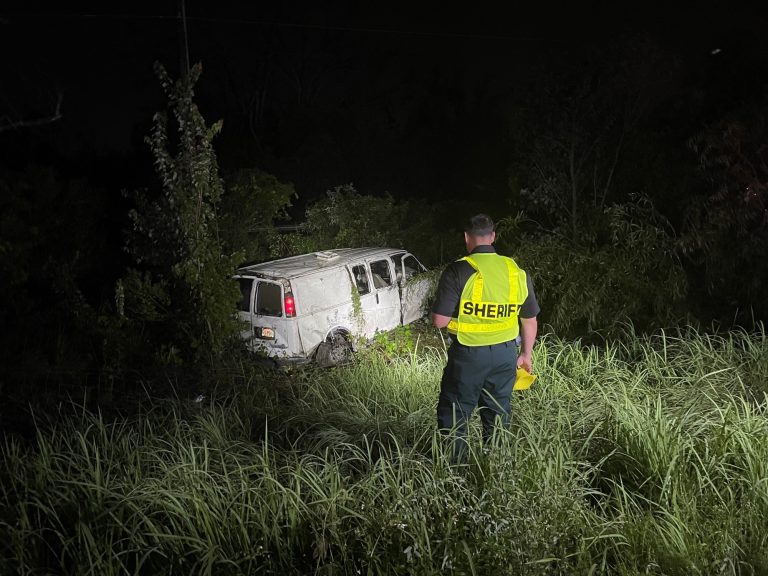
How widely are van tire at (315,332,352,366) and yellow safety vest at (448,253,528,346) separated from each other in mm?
3738

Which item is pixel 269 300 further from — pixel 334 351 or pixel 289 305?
pixel 334 351

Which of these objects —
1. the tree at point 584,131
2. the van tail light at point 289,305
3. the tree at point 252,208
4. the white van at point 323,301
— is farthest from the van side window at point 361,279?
the tree at point 584,131

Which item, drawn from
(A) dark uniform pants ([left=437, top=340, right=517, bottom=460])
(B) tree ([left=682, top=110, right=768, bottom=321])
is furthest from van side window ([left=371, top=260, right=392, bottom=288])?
(A) dark uniform pants ([left=437, top=340, right=517, bottom=460])

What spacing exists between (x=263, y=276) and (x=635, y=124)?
464 centimetres

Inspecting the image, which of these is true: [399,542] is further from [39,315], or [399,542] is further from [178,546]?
[39,315]

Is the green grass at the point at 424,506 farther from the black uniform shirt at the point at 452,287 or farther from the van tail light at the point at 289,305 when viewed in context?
the van tail light at the point at 289,305

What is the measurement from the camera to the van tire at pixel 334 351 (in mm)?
7945

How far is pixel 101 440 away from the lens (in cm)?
453

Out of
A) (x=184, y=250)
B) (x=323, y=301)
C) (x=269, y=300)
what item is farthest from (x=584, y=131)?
(x=184, y=250)

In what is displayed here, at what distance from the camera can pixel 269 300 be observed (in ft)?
25.1

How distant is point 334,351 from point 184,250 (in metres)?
2.11

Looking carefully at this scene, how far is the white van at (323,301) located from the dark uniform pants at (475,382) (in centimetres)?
343

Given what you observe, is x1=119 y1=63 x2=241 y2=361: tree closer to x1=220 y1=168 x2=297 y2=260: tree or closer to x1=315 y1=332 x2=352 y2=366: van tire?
x1=315 y1=332 x2=352 y2=366: van tire

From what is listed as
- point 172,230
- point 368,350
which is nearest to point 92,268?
point 172,230
